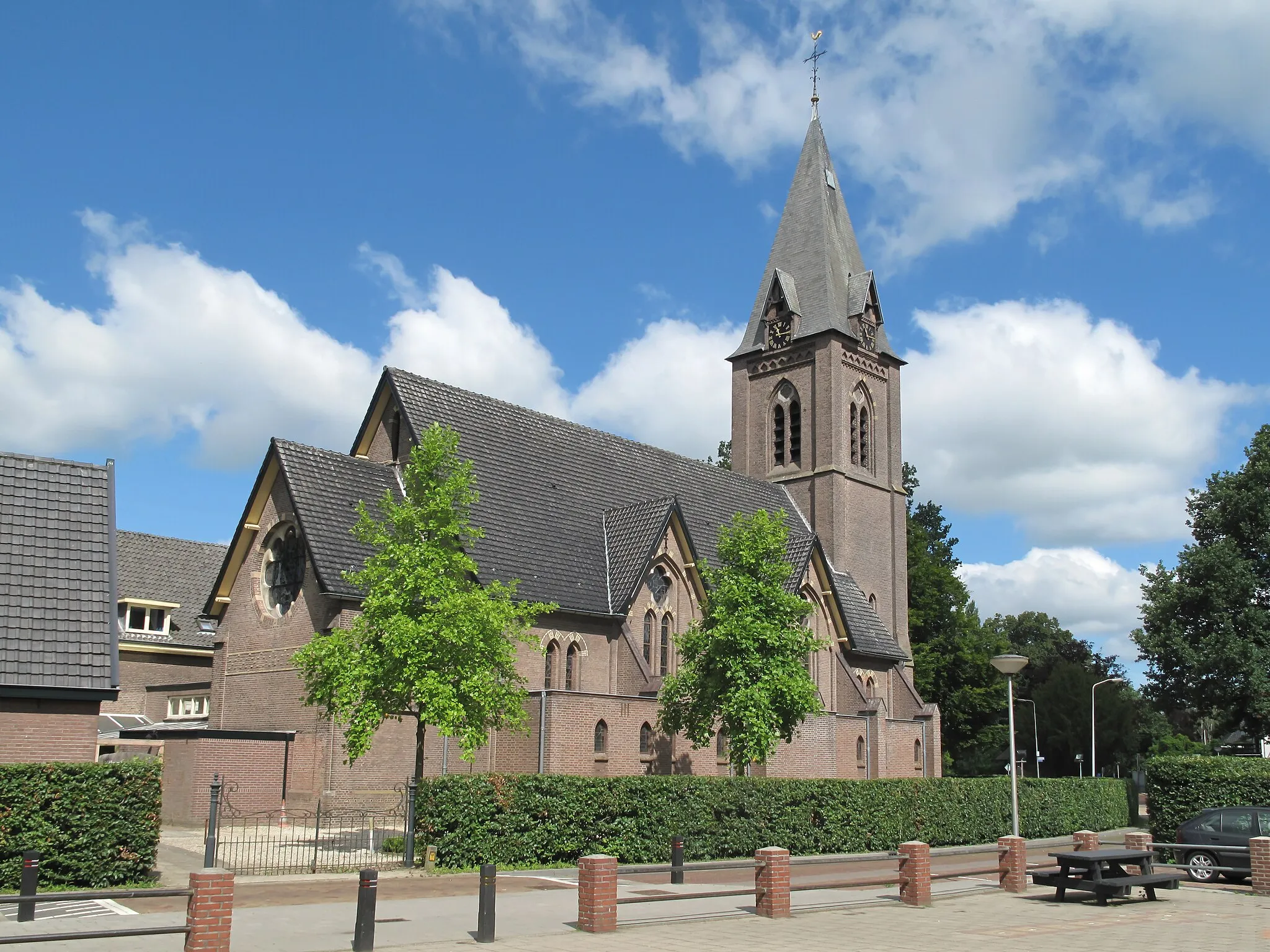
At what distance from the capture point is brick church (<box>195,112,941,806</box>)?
30828 millimetres

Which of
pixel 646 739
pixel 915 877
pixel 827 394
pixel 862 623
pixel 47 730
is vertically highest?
pixel 827 394

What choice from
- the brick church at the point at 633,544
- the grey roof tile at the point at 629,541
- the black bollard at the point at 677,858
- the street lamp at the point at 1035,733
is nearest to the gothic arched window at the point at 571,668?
the brick church at the point at 633,544

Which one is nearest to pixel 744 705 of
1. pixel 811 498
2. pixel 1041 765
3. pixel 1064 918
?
pixel 1064 918

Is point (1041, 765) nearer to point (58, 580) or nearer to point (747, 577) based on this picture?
point (747, 577)

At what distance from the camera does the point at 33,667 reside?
19766 mm

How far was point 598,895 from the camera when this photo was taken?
15250mm

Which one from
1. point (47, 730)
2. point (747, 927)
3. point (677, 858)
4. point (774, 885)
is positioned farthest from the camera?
point (677, 858)

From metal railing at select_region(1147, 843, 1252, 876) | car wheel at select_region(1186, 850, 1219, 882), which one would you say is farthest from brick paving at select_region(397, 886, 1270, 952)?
car wheel at select_region(1186, 850, 1219, 882)

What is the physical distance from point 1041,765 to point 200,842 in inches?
3071

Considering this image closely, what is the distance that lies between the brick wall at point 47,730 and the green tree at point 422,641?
15.9 ft

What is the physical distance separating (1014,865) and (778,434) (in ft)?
102

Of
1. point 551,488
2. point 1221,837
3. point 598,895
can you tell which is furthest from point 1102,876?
point 551,488

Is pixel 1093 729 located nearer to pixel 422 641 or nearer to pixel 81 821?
pixel 422 641

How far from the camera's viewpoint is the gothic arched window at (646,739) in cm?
3328
